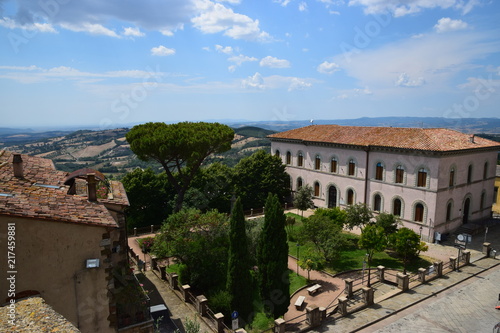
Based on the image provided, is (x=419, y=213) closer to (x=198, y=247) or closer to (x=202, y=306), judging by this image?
(x=198, y=247)

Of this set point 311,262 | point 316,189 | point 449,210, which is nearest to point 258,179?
point 316,189

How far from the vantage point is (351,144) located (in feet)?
99.3

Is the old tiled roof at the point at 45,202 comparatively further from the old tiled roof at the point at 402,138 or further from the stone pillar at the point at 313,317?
the old tiled roof at the point at 402,138

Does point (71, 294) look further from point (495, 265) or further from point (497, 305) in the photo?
point (495, 265)

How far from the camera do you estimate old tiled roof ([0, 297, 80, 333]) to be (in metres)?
5.86

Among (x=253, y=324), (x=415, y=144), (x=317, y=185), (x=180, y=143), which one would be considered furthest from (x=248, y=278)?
(x=317, y=185)

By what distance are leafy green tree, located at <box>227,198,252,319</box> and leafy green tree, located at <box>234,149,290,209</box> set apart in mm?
17848

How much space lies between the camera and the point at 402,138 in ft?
90.9

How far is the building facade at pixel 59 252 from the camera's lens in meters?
7.20

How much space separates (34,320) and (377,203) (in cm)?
2794

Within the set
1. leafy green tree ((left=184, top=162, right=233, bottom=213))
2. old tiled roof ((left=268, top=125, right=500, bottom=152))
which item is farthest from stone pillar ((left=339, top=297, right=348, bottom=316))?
leafy green tree ((left=184, top=162, right=233, bottom=213))

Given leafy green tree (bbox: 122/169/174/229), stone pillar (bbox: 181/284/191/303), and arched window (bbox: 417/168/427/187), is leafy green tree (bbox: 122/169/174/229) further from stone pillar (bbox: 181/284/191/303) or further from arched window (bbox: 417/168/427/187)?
arched window (bbox: 417/168/427/187)

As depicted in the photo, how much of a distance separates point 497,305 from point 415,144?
43.9 feet

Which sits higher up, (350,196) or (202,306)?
(350,196)
